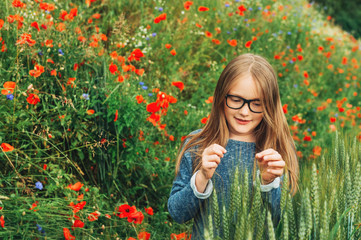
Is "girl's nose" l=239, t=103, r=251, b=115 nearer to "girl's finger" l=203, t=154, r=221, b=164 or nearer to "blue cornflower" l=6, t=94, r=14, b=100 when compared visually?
"girl's finger" l=203, t=154, r=221, b=164

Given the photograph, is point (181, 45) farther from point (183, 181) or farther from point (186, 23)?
point (183, 181)

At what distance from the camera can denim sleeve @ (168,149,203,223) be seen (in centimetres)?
159

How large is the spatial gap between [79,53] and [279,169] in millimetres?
1667

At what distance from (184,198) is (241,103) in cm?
48

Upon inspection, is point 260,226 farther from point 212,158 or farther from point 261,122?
point 261,122

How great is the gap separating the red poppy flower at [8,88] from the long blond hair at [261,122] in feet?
3.05

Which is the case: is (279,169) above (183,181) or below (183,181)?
above

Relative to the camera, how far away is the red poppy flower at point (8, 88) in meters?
1.96

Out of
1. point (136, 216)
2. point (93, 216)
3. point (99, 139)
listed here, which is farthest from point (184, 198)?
point (99, 139)

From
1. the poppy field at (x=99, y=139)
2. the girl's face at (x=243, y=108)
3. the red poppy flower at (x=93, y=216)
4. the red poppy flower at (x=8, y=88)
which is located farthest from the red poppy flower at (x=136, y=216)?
the red poppy flower at (x=8, y=88)

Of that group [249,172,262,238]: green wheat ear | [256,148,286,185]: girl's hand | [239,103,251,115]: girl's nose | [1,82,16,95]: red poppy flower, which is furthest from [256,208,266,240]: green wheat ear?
[1,82,16,95]: red poppy flower

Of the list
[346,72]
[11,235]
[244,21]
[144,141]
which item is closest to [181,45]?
[244,21]

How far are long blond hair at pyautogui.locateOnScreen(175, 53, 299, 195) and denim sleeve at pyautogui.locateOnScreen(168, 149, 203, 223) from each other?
1.9 inches

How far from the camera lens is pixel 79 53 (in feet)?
8.32
